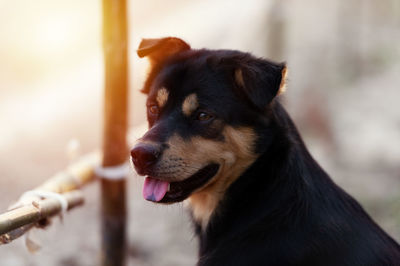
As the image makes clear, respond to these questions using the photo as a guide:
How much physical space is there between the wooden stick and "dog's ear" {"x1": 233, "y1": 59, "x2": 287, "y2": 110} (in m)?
1.36

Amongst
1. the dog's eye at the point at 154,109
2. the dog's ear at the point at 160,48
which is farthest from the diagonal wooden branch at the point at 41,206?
the dog's ear at the point at 160,48

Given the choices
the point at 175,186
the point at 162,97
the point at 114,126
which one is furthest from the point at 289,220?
the point at 114,126

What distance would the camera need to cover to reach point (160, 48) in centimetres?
404

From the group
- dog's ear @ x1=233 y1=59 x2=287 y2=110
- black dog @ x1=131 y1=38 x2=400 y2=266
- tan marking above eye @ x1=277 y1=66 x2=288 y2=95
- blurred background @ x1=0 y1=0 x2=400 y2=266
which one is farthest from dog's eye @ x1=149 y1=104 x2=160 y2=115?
blurred background @ x1=0 y1=0 x2=400 y2=266

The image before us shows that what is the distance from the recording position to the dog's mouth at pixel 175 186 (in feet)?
11.7

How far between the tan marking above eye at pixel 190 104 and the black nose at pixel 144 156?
331 mm

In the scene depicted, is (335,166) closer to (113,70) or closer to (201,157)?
(113,70)

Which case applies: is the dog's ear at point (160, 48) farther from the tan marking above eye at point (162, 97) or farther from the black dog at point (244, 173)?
the tan marking above eye at point (162, 97)

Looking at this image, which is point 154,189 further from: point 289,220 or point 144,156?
point 289,220

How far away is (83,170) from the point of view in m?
5.21

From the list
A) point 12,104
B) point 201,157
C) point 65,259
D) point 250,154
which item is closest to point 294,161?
point 250,154

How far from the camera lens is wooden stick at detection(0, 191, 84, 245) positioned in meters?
3.15

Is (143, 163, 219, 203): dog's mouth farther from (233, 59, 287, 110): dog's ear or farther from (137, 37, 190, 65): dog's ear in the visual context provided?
(137, 37, 190, 65): dog's ear

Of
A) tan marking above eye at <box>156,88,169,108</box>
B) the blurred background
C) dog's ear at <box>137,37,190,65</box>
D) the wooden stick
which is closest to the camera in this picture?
the wooden stick
